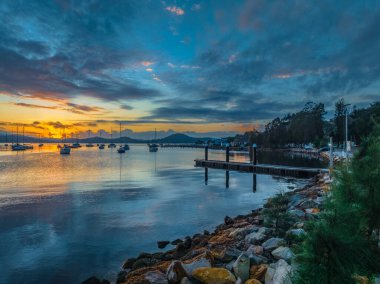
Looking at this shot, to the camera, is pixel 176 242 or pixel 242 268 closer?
pixel 242 268

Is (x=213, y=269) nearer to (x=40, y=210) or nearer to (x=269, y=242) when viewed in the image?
(x=269, y=242)

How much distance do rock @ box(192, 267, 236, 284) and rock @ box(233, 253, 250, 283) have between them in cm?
20

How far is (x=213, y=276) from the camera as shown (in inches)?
243

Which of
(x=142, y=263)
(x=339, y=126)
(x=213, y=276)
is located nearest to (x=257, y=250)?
(x=213, y=276)

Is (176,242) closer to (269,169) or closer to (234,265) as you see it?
(234,265)

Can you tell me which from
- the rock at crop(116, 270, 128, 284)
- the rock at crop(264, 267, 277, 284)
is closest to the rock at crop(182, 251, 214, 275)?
the rock at crop(264, 267, 277, 284)

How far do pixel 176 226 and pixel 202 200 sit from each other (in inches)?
302

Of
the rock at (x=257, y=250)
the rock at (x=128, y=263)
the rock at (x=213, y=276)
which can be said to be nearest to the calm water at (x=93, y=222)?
the rock at (x=128, y=263)

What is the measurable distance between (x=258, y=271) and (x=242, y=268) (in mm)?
346

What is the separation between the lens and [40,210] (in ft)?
63.3

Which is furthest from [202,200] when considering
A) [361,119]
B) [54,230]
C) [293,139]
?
[293,139]

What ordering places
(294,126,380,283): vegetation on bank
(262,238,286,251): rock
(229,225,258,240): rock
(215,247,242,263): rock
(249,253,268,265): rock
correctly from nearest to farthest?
1. (294,126,380,283): vegetation on bank
2. (249,253,268,265): rock
3. (215,247,242,263): rock
4. (262,238,286,251): rock
5. (229,225,258,240): rock

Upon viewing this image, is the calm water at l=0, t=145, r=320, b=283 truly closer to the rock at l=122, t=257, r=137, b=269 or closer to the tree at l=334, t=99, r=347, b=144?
the rock at l=122, t=257, r=137, b=269

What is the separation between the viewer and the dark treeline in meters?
73.3
